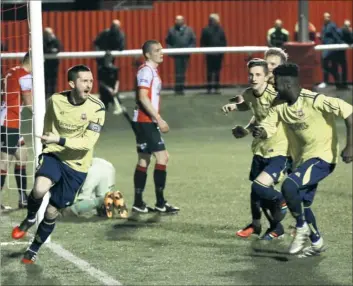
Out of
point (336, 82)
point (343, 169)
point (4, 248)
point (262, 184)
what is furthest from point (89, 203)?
point (336, 82)

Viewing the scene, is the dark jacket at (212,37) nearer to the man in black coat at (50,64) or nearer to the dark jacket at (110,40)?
the dark jacket at (110,40)

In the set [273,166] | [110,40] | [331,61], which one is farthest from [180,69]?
[273,166]

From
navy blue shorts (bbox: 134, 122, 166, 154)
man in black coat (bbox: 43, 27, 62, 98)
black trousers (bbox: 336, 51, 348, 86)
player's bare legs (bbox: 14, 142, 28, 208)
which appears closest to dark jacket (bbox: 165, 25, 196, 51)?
man in black coat (bbox: 43, 27, 62, 98)

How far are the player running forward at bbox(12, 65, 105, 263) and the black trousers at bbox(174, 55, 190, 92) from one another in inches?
569

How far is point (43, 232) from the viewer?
11922mm

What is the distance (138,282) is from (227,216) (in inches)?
137

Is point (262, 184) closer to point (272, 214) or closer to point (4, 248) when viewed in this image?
point (272, 214)

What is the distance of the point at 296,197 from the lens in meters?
12.0

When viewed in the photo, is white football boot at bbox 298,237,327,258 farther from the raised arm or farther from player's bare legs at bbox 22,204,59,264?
player's bare legs at bbox 22,204,59,264

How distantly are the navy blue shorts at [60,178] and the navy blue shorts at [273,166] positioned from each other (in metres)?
1.92

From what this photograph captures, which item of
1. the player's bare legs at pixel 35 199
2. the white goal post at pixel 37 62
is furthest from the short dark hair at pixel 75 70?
the white goal post at pixel 37 62

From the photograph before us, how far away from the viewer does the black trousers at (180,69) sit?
86.5 ft

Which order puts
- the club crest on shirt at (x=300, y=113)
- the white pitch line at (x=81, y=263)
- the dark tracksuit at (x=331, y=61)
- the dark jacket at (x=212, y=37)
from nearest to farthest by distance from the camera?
the white pitch line at (x=81, y=263), the club crest on shirt at (x=300, y=113), the dark tracksuit at (x=331, y=61), the dark jacket at (x=212, y=37)

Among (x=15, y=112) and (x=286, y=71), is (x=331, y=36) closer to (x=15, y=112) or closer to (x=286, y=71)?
(x=15, y=112)
